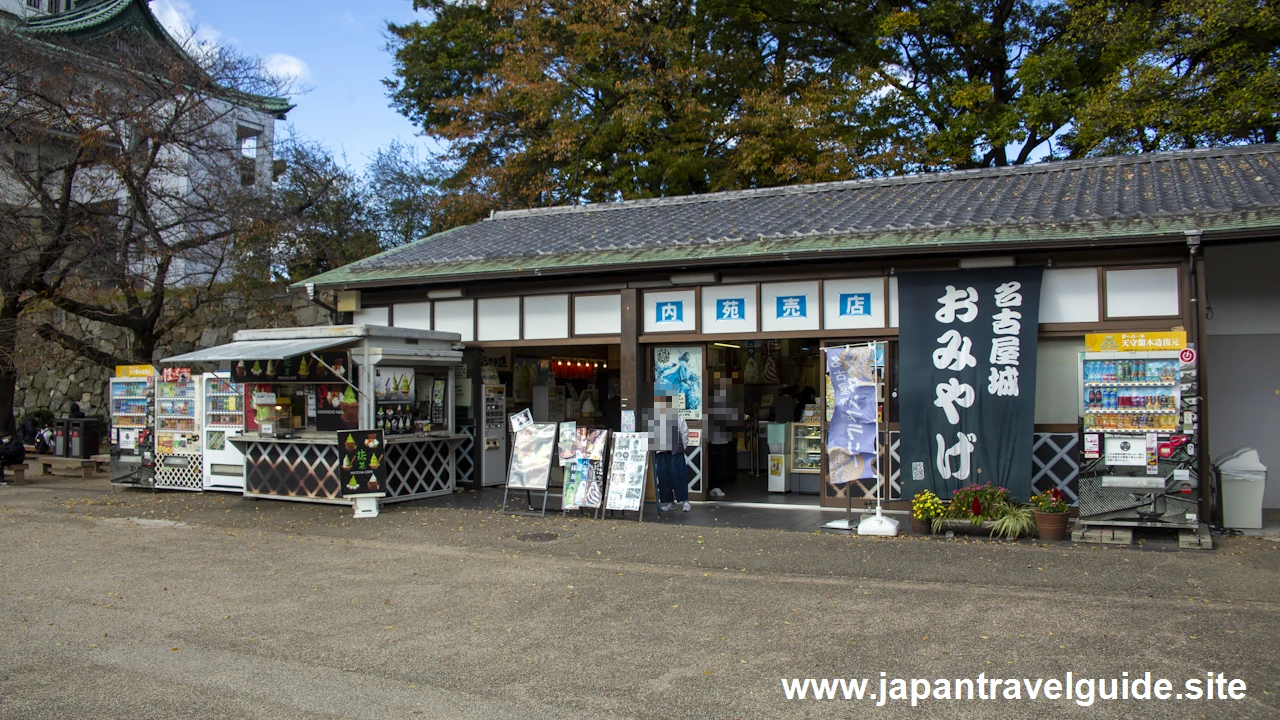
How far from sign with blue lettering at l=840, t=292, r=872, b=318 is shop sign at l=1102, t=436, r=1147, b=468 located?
3303mm

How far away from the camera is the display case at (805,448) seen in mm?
13148

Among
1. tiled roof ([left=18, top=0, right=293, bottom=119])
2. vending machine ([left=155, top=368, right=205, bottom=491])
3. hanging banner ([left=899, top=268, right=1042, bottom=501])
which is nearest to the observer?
hanging banner ([left=899, top=268, right=1042, bottom=501])

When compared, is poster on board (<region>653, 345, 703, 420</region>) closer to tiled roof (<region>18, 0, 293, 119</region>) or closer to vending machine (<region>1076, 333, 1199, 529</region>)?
vending machine (<region>1076, 333, 1199, 529</region>)

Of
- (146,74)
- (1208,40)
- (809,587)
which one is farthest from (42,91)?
(1208,40)

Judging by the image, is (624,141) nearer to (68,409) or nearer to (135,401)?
(135,401)

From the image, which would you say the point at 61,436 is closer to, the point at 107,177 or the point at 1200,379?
the point at 107,177

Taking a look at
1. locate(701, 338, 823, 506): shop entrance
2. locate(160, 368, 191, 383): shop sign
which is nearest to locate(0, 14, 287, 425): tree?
locate(160, 368, 191, 383): shop sign

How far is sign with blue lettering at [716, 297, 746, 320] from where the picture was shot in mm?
12227

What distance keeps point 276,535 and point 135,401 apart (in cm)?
663

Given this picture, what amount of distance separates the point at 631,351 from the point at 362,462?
13.3 feet

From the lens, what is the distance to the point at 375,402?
12.3 m

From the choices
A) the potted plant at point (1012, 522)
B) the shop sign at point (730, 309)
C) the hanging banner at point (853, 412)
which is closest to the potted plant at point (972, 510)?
the potted plant at point (1012, 522)

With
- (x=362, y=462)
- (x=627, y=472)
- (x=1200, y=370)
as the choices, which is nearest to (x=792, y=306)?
(x=627, y=472)

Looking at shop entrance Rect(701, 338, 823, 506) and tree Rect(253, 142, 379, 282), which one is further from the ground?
tree Rect(253, 142, 379, 282)
